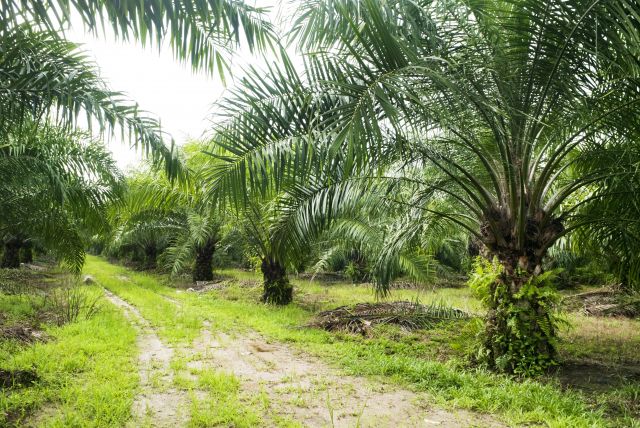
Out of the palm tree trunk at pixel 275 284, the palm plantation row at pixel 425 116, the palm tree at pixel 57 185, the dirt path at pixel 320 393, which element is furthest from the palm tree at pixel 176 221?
the dirt path at pixel 320 393

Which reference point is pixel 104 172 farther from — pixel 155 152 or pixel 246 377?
pixel 246 377

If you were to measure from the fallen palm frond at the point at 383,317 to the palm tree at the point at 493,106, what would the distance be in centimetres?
244

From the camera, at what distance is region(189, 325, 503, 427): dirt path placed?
3580 millimetres

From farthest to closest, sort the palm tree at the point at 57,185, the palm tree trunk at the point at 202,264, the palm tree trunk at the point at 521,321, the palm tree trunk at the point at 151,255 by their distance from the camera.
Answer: the palm tree trunk at the point at 151,255, the palm tree trunk at the point at 202,264, the palm tree at the point at 57,185, the palm tree trunk at the point at 521,321

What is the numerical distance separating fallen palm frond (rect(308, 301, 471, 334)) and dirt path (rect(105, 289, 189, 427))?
8.84 feet

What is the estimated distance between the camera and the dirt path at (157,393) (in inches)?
138

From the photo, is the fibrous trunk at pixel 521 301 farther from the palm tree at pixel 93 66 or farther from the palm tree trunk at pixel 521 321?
the palm tree at pixel 93 66

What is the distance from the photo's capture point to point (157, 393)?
161 inches

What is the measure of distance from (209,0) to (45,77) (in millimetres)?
2129

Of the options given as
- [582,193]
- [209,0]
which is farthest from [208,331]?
[582,193]

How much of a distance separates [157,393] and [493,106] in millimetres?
3611

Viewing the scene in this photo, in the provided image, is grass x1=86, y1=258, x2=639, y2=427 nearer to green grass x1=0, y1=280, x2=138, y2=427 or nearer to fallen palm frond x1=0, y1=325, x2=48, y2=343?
green grass x1=0, y1=280, x2=138, y2=427

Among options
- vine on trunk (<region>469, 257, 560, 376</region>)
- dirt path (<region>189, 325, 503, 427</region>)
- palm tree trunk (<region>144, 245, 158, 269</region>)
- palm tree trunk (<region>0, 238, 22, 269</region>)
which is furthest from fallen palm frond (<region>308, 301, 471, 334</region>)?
palm tree trunk (<region>144, 245, 158, 269</region>)

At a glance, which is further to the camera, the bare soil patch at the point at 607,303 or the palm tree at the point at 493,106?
the bare soil patch at the point at 607,303
